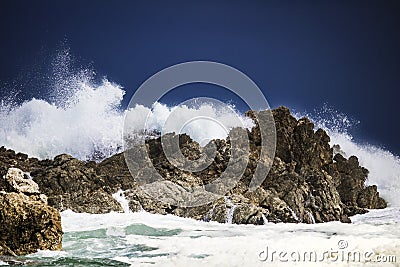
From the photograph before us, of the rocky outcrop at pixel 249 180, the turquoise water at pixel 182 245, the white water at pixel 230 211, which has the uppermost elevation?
the rocky outcrop at pixel 249 180

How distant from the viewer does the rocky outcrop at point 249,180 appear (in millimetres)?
23734

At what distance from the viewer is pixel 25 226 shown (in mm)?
11969

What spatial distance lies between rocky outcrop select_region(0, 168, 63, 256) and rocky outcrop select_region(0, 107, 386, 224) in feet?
35.8

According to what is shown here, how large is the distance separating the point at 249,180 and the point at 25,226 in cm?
1759

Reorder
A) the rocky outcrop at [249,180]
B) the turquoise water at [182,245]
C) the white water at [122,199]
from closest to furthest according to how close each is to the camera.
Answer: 1. the turquoise water at [182,245]
2. the rocky outcrop at [249,180]
3. the white water at [122,199]

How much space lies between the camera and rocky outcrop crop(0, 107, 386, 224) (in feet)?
77.9

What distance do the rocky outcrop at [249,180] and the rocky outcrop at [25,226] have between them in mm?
10914

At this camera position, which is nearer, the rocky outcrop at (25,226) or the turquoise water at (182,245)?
the turquoise water at (182,245)

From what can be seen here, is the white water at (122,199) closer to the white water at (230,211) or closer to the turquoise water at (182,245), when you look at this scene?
the turquoise water at (182,245)

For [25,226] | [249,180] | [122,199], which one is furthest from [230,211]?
[25,226]

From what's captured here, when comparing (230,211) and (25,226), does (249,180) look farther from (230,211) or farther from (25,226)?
(25,226)

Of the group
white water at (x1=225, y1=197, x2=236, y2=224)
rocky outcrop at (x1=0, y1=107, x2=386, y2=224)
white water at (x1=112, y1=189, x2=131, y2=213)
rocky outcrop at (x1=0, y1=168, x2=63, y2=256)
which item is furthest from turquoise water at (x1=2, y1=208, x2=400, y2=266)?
white water at (x1=112, y1=189, x2=131, y2=213)

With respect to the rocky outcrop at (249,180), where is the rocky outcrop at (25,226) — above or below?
below

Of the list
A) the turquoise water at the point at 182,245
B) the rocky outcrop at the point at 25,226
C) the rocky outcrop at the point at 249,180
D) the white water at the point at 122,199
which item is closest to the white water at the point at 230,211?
the rocky outcrop at the point at 249,180
